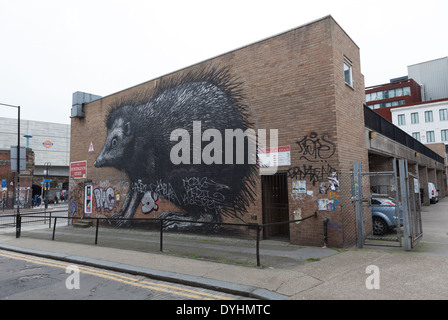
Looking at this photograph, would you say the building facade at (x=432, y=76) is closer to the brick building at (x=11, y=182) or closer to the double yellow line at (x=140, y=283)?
the brick building at (x=11, y=182)

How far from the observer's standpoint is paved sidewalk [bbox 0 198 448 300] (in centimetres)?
497

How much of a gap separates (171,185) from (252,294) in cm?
855

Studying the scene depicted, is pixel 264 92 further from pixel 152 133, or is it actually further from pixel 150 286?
pixel 150 286

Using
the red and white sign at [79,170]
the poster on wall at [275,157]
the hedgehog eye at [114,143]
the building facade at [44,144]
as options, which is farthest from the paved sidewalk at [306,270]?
the building facade at [44,144]

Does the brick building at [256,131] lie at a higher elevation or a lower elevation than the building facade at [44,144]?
lower

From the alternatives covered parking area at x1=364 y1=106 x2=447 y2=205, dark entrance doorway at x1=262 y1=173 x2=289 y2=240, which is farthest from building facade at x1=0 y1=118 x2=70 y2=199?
covered parking area at x1=364 y1=106 x2=447 y2=205

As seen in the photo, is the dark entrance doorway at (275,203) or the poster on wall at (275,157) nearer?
the poster on wall at (275,157)

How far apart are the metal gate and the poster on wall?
2186 mm

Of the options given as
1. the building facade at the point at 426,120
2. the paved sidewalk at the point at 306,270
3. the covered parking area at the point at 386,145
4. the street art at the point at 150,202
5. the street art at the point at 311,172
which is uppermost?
the building facade at the point at 426,120

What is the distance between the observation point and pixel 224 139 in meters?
11.6

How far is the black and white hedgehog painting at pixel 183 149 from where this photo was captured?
11.2 m

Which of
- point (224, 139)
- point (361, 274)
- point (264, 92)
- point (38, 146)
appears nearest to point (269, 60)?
point (264, 92)

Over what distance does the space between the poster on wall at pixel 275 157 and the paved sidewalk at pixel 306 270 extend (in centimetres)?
270

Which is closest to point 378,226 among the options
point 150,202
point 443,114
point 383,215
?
point 383,215
